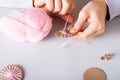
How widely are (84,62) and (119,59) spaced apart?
0.08 meters

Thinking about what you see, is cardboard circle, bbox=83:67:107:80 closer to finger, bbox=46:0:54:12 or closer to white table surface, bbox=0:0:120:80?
white table surface, bbox=0:0:120:80

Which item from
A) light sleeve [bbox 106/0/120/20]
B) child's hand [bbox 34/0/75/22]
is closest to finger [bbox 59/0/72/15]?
child's hand [bbox 34/0/75/22]

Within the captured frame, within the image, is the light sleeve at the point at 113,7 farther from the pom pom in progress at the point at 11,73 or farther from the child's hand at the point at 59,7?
the pom pom in progress at the point at 11,73

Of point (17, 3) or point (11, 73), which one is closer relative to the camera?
point (11, 73)

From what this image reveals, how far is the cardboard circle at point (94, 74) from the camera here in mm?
469

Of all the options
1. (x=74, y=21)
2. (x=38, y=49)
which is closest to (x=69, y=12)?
(x=74, y=21)

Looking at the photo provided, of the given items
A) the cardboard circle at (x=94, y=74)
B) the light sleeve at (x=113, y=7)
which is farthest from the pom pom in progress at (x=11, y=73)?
the light sleeve at (x=113, y=7)

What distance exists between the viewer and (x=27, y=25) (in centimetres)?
50

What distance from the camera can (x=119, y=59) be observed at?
1.63 feet

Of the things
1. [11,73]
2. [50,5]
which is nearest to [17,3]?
[50,5]

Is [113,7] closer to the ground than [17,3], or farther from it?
closer to the ground

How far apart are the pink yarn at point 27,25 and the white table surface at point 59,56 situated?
26 millimetres

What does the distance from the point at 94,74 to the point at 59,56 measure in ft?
0.30

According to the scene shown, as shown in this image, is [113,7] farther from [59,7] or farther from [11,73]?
[11,73]
